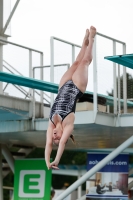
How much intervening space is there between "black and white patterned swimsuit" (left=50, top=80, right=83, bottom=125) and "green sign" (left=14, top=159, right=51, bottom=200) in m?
14.4

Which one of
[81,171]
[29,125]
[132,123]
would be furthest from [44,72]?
[81,171]

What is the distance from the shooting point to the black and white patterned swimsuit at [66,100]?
505 inches

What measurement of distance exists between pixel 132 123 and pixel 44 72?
3379 mm

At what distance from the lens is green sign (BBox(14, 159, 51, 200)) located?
27.3 m

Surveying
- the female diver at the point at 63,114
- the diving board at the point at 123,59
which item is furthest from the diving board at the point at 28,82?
the female diver at the point at 63,114

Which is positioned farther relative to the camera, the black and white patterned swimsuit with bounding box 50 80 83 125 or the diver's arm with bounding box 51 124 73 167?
the black and white patterned swimsuit with bounding box 50 80 83 125

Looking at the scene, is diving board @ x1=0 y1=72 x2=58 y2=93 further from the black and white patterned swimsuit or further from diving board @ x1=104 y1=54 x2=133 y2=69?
the black and white patterned swimsuit

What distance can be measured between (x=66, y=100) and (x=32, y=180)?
15528 millimetres

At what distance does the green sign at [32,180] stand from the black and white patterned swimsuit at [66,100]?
14.4 meters

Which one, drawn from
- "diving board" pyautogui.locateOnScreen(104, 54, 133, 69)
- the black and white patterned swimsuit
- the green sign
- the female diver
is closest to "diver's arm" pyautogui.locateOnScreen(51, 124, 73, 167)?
the female diver

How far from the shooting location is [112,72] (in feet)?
74.1

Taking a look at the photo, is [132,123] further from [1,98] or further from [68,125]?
[68,125]

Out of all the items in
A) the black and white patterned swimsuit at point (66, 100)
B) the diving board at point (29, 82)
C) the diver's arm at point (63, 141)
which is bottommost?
the diver's arm at point (63, 141)

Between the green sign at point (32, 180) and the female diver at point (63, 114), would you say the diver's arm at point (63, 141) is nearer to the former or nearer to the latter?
the female diver at point (63, 114)
